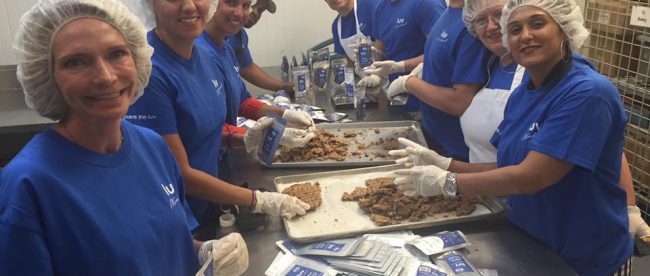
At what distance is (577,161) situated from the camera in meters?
1.24

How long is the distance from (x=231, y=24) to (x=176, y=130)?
0.74 meters

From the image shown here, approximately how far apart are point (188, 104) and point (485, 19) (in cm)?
111

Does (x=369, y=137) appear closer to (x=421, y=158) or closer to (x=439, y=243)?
(x=421, y=158)

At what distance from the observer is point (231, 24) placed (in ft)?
6.57

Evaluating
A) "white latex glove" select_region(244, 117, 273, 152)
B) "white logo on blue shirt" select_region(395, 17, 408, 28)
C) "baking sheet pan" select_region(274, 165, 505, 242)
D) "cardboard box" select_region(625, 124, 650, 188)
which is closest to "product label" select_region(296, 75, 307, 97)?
"white logo on blue shirt" select_region(395, 17, 408, 28)

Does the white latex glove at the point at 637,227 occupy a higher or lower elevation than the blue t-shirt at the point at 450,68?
lower

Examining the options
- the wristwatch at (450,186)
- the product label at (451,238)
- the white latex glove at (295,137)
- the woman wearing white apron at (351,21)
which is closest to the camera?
the product label at (451,238)

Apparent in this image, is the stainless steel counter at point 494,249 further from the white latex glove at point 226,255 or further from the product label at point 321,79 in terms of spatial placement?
the product label at point 321,79

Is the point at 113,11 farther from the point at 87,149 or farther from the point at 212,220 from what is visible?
the point at 212,220

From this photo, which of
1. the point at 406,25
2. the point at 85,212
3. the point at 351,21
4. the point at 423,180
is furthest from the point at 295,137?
the point at 351,21

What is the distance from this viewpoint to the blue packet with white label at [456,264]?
122 centimetres

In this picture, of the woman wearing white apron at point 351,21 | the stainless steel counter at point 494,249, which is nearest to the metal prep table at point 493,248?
the stainless steel counter at point 494,249

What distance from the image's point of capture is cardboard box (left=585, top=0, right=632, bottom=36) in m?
2.94

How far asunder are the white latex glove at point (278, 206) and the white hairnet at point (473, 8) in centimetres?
99
